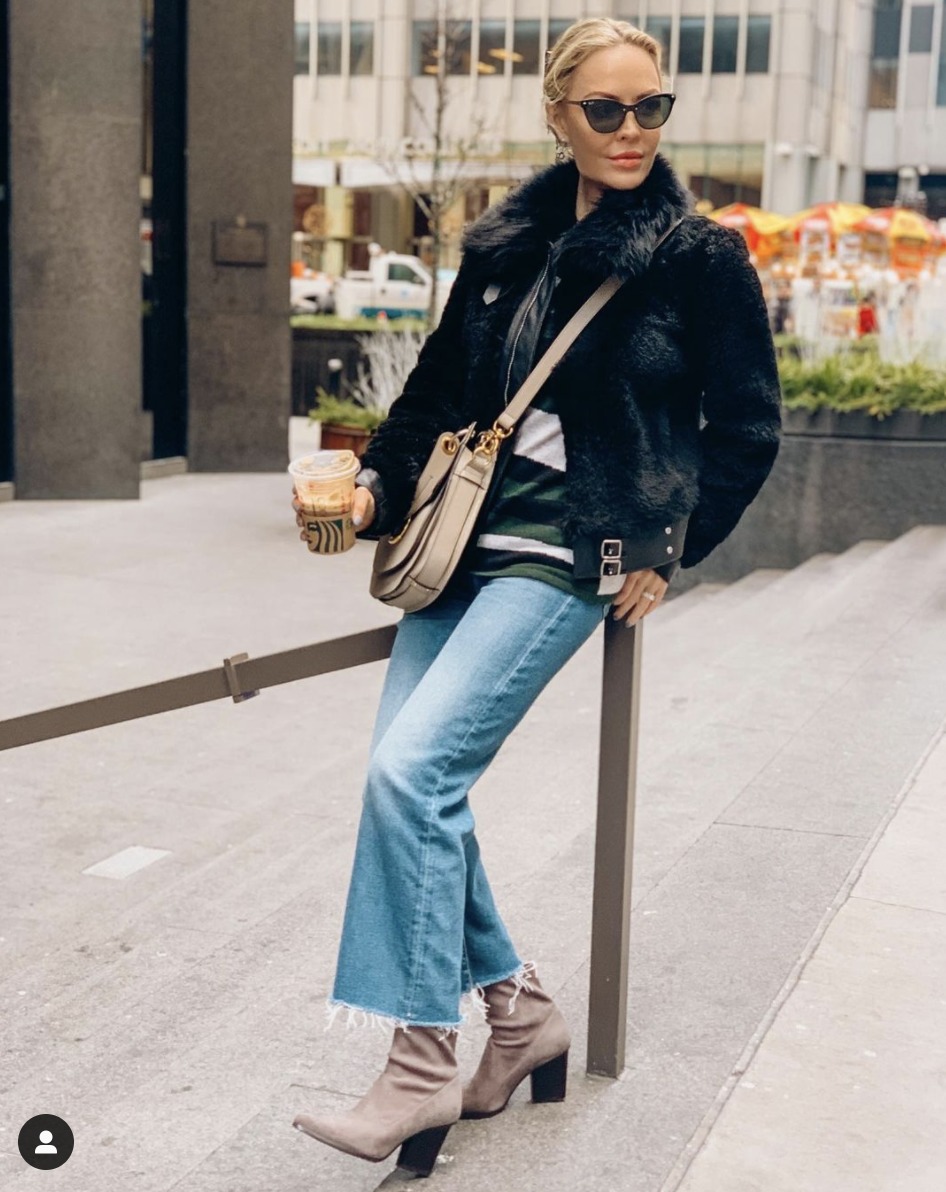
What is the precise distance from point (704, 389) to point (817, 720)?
325 centimetres

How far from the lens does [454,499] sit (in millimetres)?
2816

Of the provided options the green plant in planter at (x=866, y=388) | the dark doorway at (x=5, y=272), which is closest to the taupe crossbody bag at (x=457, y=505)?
the green plant in planter at (x=866, y=388)

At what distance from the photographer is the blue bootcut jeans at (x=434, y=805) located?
8.79ft

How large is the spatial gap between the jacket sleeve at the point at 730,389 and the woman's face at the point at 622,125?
0.18m

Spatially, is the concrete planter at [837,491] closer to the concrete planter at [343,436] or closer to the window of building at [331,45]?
the concrete planter at [343,436]

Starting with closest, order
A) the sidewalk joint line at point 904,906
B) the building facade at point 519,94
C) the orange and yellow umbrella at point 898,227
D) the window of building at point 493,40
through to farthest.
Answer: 1. the sidewalk joint line at point 904,906
2. the orange and yellow umbrella at point 898,227
3. the building facade at point 519,94
4. the window of building at point 493,40

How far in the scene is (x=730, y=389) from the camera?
286cm

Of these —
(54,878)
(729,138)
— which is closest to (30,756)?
(54,878)

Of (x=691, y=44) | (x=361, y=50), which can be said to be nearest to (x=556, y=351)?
(x=691, y=44)

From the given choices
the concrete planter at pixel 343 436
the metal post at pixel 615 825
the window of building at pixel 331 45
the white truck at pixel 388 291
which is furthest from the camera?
the window of building at pixel 331 45

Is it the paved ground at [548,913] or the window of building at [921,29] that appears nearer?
the paved ground at [548,913]

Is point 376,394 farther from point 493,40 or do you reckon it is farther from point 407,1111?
point 493,40

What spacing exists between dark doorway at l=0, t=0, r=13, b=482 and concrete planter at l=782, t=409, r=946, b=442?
5.40 metres

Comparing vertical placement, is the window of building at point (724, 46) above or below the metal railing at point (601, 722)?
above
